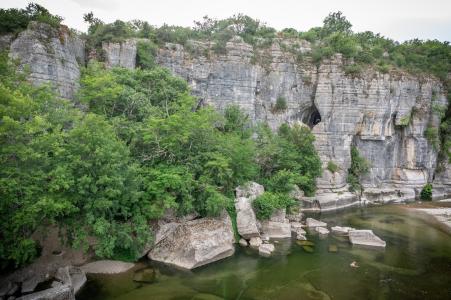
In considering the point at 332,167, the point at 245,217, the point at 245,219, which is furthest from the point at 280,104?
the point at 245,219

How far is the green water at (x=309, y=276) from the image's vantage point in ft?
42.2

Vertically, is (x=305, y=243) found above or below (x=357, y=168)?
below

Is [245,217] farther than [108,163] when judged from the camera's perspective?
Yes

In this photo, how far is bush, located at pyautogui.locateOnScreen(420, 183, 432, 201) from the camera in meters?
32.8

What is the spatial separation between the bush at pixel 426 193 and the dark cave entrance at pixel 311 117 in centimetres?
1318

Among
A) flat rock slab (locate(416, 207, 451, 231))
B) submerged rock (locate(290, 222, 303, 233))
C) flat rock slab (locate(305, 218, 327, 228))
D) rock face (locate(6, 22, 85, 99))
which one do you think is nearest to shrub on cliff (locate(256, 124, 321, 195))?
submerged rock (locate(290, 222, 303, 233))

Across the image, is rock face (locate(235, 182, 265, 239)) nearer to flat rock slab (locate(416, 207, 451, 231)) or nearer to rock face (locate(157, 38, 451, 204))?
rock face (locate(157, 38, 451, 204))

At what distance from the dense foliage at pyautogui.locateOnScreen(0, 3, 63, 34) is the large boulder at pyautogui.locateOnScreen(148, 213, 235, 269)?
576 inches

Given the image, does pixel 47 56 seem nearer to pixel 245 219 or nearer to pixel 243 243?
pixel 245 219

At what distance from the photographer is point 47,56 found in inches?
707

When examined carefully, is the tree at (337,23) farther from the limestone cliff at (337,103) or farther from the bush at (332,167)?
the bush at (332,167)

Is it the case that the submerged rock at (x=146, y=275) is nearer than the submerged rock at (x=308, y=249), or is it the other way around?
the submerged rock at (x=146, y=275)

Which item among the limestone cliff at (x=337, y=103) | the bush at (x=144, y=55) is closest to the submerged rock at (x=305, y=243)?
the limestone cliff at (x=337, y=103)

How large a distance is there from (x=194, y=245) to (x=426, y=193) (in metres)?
28.9
